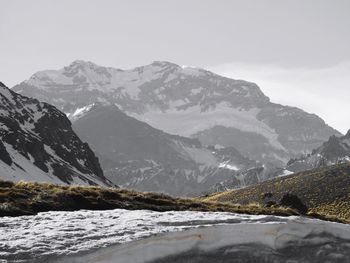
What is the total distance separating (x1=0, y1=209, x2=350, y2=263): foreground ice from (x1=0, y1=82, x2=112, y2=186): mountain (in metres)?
93.0

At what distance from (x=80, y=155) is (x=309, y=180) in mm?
105696

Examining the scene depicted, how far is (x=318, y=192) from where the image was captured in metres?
82.8

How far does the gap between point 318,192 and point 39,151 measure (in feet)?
289

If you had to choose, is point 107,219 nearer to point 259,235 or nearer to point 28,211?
point 28,211

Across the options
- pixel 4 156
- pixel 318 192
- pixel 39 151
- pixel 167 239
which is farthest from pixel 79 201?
pixel 39 151

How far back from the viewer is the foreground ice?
15.4 meters

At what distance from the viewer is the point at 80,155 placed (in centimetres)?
18750

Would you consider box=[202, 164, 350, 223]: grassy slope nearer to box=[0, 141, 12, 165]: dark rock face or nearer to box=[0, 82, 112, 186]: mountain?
box=[0, 82, 112, 186]: mountain

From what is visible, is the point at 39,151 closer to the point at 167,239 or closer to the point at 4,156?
the point at 4,156

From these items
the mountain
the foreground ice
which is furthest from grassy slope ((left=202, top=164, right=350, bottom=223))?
the mountain

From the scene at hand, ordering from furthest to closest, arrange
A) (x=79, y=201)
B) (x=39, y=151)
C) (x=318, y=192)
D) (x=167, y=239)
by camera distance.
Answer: (x=39, y=151) < (x=318, y=192) < (x=79, y=201) < (x=167, y=239)

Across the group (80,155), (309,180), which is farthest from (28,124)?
(309,180)

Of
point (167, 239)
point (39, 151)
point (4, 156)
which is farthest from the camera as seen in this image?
point (39, 151)

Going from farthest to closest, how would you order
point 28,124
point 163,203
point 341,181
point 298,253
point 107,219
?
point 28,124, point 341,181, point 163,203, point 107,219, point 298,253
